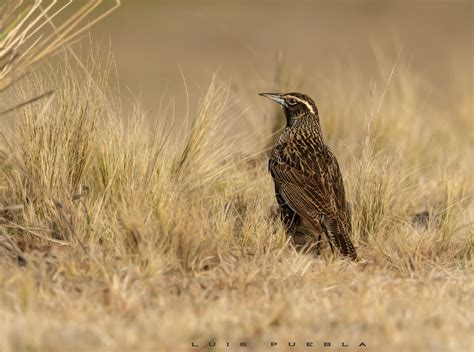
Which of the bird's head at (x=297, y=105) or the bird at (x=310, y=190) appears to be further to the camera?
the bird's head at (x=297, y=105)

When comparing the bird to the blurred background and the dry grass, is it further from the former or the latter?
the blurred background

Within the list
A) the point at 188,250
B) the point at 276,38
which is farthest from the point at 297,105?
the point at 276,38

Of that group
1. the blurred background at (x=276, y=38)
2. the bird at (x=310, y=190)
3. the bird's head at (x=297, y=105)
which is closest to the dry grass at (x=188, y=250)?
the bird at (x=310, y=190)

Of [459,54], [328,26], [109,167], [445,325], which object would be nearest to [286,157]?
[109,167]

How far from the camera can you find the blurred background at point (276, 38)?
18078 mm

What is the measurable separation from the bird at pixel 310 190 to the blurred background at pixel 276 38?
8.62 metres

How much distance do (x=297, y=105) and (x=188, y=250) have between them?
6.98 ft

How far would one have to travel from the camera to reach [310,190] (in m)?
6.65

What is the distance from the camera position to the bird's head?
7.37 m

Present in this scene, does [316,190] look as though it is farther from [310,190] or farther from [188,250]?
[188,250]

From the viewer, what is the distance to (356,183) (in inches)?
284

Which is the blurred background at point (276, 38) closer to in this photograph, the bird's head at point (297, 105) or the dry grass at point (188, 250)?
the bird's head at point (297, 105)

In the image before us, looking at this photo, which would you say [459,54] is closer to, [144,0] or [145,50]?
[145,50]

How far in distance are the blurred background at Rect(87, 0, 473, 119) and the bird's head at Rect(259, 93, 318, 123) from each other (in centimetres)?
814
